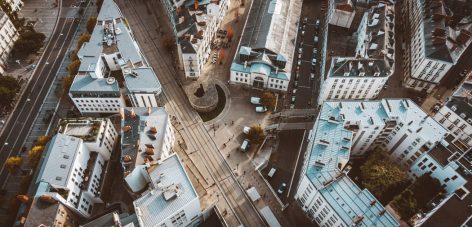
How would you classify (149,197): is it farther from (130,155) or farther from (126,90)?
(126,90)

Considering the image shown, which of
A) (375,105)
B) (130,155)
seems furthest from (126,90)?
(375,105)

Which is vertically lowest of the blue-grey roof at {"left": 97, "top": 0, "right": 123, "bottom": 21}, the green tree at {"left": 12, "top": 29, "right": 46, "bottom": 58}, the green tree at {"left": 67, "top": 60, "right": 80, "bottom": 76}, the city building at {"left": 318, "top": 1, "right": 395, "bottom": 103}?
the city building at {"left": 318, "top": 1, "right": 395, "bottom": 103}

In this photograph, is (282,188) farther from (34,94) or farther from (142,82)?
(34,94)

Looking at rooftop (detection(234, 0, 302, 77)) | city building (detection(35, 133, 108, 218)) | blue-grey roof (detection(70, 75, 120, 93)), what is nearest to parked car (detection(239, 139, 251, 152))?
rooftop (detection(234, 0, 302, 77))

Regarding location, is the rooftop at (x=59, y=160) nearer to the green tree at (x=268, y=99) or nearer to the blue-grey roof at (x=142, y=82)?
the blue-grey roof at (x=142, y=82)

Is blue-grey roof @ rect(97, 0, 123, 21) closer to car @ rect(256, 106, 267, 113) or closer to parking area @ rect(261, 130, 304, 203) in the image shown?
car @ rect(256, 106, 267, 113)
